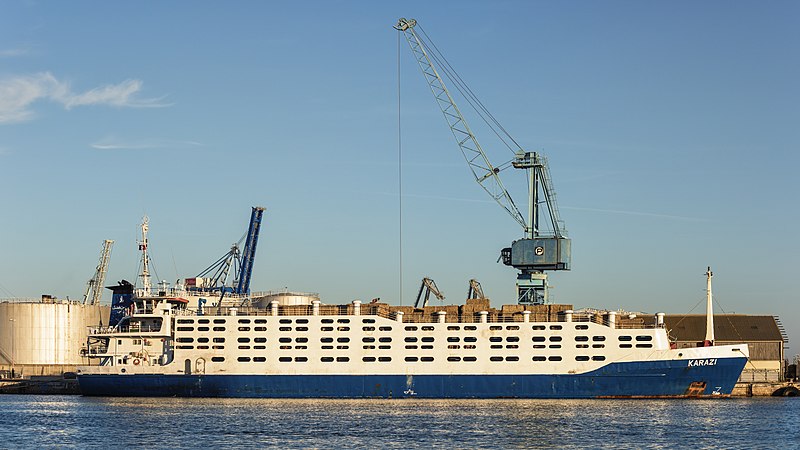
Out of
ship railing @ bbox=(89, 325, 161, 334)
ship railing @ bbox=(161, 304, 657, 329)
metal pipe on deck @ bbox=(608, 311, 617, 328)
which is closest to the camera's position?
metal pipe on deck @ bbox=(608, 311, 617, 328)

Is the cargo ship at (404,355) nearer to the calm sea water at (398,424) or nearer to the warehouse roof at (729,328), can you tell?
the calm sea water at (398,424)

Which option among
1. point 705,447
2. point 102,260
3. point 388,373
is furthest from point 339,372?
point 102,260

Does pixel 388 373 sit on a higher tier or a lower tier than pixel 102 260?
lower

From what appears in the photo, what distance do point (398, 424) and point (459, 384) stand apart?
16958 millimetres

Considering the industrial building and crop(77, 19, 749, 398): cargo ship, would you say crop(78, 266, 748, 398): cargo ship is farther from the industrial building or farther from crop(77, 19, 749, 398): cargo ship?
the industrial building

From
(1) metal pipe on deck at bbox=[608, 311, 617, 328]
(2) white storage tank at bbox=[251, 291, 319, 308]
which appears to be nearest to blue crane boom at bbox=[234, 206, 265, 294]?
(2) white storage tank at bbox=[251, 291, 319, 308]

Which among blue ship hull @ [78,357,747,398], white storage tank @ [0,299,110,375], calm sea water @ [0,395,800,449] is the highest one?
white storage tank @ [0,299,110,375]

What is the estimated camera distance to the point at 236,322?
7531 centimetres

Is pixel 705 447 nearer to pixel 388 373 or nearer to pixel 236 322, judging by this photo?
pixel 388 373

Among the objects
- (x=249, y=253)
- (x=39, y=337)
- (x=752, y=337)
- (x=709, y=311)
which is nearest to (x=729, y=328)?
(x=752, y=337)

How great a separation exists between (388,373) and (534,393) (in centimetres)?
976

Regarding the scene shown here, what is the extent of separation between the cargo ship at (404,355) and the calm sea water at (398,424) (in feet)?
5.86

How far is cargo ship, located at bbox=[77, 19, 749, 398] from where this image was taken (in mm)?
72188

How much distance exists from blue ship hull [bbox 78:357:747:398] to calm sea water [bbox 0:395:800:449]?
4.45 feet
